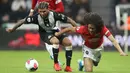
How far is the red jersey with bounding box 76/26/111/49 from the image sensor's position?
10.9m

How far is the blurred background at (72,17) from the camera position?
20.5 m

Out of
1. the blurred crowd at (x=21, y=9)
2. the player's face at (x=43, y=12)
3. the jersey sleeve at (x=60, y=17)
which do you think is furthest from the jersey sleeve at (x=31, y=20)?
the blurred crowd at (x=21, y=9)

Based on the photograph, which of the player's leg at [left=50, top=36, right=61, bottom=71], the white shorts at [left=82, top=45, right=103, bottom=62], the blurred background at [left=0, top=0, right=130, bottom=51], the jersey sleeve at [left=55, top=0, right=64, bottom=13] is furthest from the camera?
the blurred background at [left=0, top=0, right=130, bottom=51]

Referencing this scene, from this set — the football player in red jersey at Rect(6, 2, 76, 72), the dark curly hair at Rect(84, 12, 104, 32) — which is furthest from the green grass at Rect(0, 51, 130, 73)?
the dark curly hair at Rect(84, 12, 104, 32)

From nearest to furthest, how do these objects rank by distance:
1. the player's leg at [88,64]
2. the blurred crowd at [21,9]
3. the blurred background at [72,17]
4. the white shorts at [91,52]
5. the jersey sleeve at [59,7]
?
the player's leg at [88,64], the white shorts at [91,52], the jersey sleeve at [59,7], the blurred background at [72,17], the blurred crowd at [21,9]

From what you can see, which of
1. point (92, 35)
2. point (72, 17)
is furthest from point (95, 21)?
point (72, 17)

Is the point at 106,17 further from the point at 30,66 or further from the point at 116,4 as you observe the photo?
the point at 30,66

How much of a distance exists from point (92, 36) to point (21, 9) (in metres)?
11.7

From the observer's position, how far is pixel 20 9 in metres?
22.4

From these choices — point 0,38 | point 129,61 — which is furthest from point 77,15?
point 129,61

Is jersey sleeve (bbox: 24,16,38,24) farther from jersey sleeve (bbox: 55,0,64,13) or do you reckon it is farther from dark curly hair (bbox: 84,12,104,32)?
dark curly hair (bbox: 84,12,104,32)

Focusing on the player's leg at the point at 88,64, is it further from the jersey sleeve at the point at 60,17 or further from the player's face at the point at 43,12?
the player's face at the point at 43,12

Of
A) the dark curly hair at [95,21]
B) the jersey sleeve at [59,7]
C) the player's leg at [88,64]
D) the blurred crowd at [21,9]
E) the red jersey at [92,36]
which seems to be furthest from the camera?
the blurred crowd at [21,9]

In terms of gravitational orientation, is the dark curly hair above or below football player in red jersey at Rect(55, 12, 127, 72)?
above
